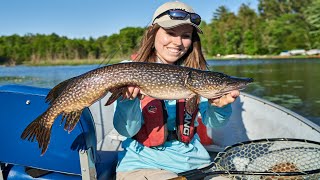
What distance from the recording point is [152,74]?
2186mm

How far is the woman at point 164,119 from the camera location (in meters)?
2.33

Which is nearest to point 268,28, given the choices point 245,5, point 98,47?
point 245,5

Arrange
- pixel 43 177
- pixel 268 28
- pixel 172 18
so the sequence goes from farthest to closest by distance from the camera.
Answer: pixel 268 28, pixel 172 18, pixel 43 177

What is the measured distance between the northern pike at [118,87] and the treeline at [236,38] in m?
52.4

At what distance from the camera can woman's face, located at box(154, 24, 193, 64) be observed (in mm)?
2576

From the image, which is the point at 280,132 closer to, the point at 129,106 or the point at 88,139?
the point at 129,106

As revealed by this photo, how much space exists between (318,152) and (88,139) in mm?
1826

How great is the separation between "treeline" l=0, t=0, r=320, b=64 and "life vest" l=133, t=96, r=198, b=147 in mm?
52055

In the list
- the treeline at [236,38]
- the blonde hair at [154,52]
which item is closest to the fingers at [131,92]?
the blonde hair at [154,52]

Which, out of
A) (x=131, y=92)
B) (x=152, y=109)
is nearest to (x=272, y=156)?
(x=152, y=109)

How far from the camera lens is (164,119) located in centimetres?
253

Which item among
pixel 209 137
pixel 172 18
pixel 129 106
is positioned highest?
pixel 172 18

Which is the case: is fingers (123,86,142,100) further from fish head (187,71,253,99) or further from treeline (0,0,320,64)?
treeline (0,0,320,64)

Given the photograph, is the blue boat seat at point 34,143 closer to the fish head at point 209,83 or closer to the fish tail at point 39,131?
the fish tail at point 39,131
